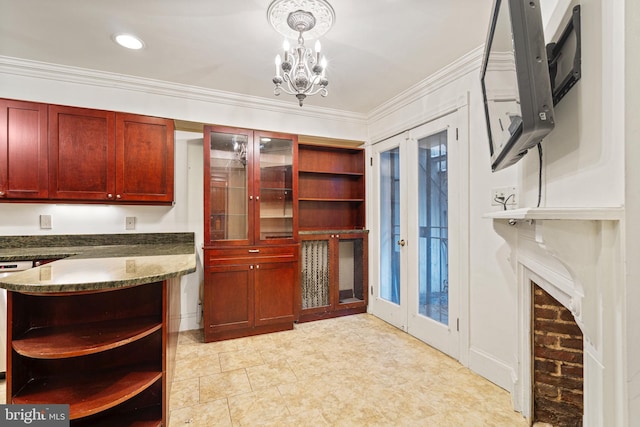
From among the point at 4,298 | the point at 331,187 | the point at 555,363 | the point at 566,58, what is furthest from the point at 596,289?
the point at 4,298

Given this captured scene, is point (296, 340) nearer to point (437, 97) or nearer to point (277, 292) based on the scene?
point (277, 292)

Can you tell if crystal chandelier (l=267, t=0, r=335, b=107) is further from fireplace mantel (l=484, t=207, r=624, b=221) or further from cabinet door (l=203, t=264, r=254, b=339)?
cabinet door (l=203, t=264, r=254, b=339)

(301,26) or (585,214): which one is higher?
(301,26)

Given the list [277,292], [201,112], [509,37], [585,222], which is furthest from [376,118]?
[585,222]

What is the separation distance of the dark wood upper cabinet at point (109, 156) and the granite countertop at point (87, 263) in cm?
47

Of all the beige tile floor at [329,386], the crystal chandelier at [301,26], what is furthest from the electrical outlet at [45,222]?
the crystal chandelier at [301,26]

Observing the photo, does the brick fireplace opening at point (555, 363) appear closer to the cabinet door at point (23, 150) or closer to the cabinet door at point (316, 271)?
the cabinet door at point (316, 271)

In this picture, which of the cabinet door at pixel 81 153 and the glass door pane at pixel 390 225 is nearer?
the cabinet door at pixel 81 153

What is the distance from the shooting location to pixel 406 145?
126 inches

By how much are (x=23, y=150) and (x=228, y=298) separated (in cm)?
217

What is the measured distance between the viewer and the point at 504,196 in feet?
7.07

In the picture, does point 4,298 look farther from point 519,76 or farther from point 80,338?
point 519,76

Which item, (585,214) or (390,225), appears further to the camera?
(390,225)

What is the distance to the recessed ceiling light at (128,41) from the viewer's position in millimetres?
2164
